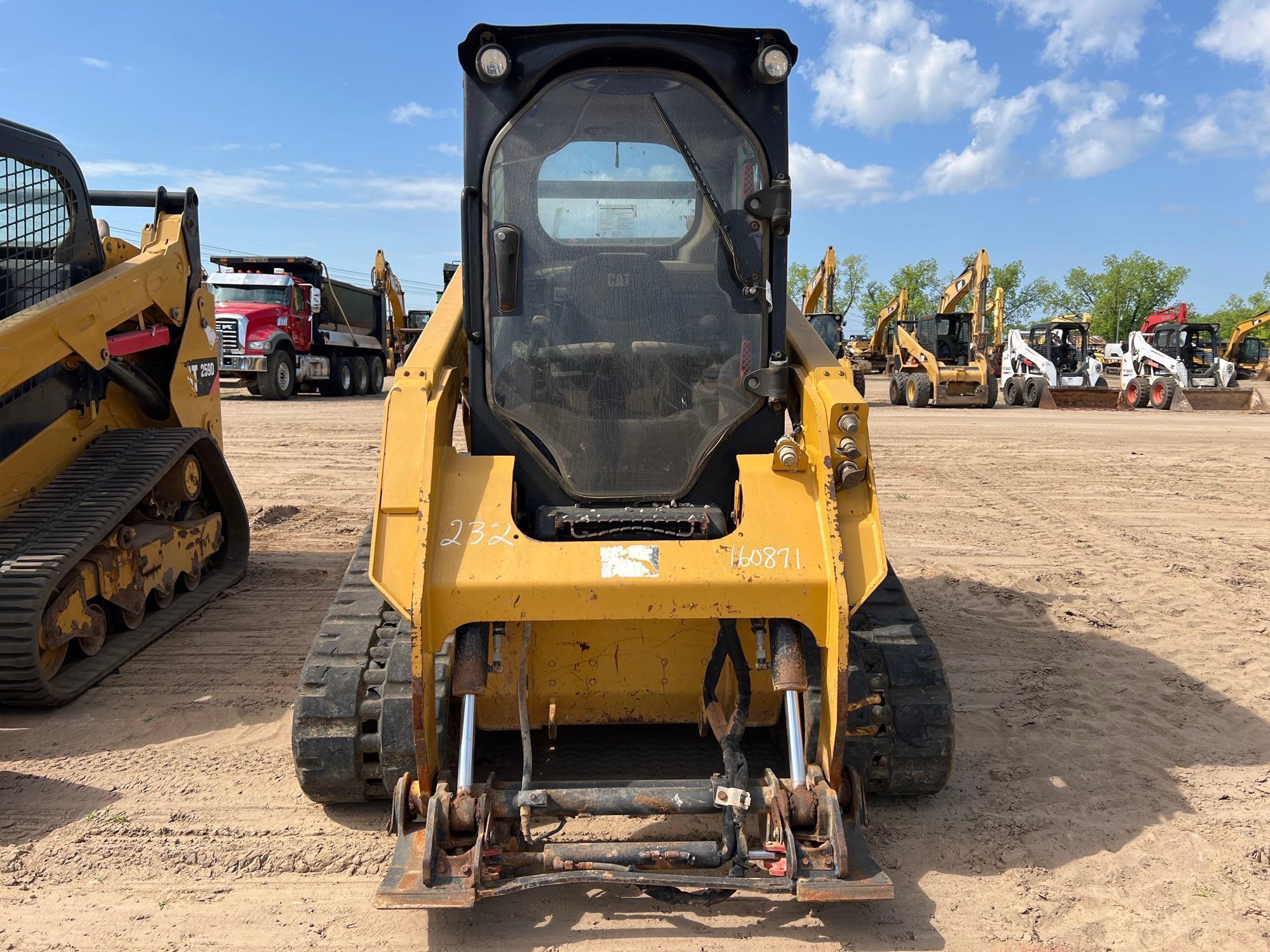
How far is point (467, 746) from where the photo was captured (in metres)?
2.82

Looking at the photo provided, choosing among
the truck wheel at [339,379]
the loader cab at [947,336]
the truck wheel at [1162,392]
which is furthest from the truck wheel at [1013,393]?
the truck wheel at [339,379]

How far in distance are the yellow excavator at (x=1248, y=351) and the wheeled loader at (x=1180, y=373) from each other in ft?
6.58

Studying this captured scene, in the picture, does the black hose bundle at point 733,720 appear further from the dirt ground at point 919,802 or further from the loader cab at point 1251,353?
the loader cab at point 1251,353

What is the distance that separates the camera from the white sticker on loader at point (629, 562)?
9.36 ft

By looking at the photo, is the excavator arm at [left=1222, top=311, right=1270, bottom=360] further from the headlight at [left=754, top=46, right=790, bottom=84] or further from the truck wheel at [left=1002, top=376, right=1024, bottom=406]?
the headlight at [left=754, top=46, right=790, bottom=84]

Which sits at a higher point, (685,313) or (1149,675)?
(685,313)

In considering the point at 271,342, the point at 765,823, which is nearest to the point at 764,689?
the point at 765,823

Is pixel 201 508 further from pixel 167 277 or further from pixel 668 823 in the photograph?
pixel 668 823

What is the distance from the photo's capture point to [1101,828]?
3.27 meters

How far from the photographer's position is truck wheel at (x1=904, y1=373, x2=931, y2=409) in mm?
22750

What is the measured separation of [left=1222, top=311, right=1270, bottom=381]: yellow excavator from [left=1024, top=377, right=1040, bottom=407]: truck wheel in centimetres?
710

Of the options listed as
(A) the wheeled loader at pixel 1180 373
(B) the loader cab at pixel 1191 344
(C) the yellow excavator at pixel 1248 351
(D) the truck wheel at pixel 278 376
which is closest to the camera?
(D) the truck wheel at pixel 278 376

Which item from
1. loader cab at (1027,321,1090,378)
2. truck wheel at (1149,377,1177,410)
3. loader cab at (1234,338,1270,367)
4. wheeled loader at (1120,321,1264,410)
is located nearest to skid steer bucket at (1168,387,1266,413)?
wheeled loader at (1120,321,1264,410)

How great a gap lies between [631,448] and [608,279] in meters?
0.62
